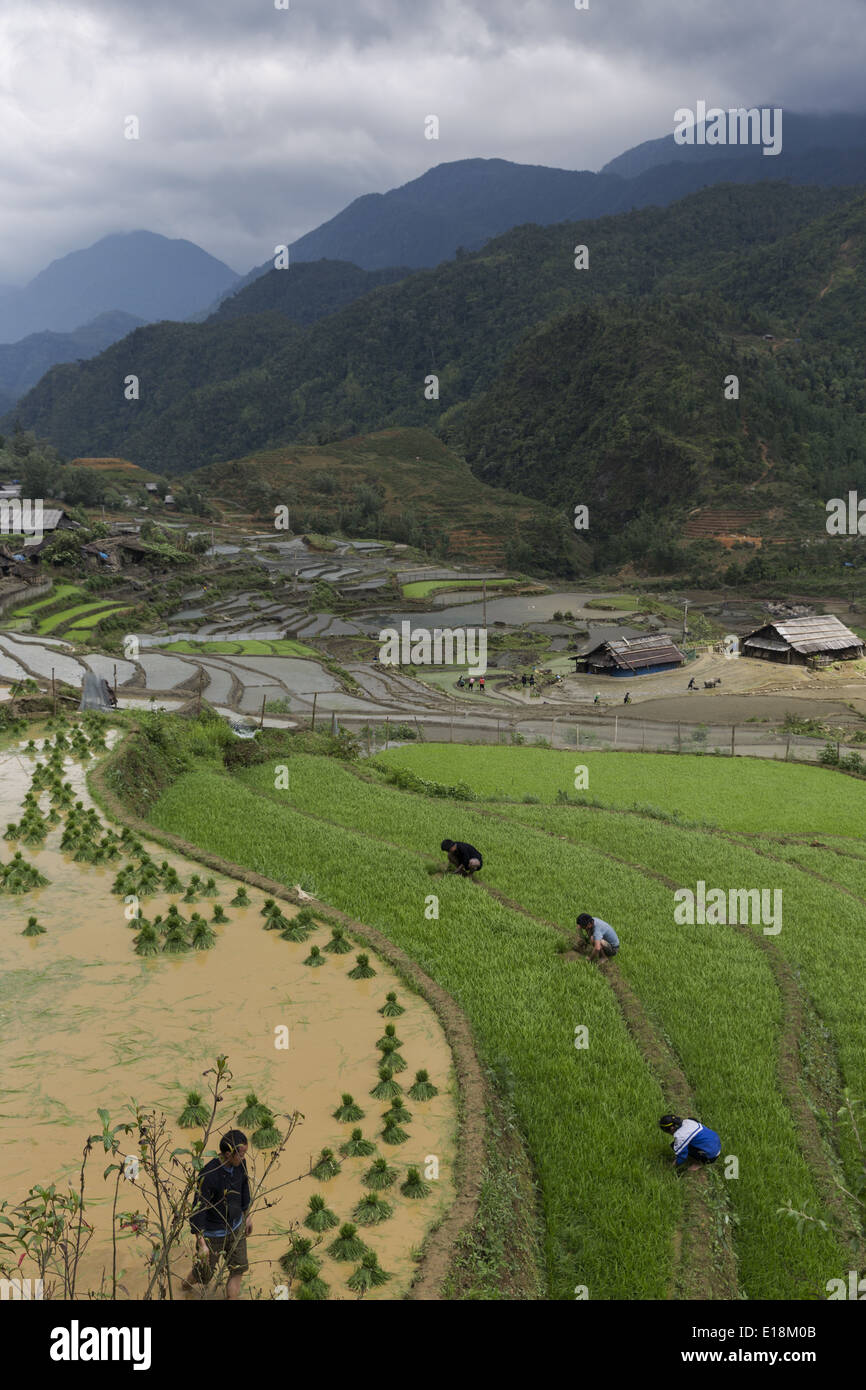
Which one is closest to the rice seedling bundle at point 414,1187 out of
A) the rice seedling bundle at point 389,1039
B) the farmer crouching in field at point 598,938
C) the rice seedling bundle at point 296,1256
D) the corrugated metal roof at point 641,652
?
A: the rice seedling bundle at point 296,1256

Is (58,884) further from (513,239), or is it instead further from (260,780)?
(513,239)

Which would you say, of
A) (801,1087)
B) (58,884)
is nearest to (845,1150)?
(801,1087)

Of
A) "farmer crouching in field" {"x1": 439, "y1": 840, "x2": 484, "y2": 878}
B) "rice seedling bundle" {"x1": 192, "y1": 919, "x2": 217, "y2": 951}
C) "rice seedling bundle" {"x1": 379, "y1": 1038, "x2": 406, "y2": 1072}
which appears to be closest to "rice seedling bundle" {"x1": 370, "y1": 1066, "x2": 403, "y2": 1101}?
"rice seedling bundle" {"x1": 379, "y1": 1038, "x2": 406, "y2": 1072}

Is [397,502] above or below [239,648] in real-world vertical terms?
above

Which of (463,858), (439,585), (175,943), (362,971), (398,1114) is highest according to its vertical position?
(439,585)

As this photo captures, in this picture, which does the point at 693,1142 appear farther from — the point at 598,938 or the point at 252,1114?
the point at 252,1114

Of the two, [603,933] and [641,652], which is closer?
[603,933]

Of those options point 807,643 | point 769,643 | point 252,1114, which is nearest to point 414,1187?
point 252,1114
